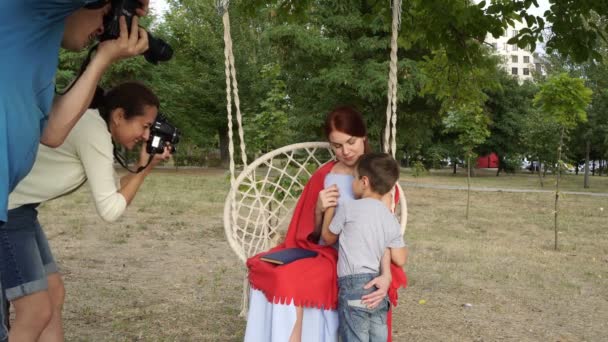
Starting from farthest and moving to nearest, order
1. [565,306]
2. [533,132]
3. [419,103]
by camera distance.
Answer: [533,132] < [419,103] < [565,306]

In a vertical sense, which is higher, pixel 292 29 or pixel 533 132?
pixel 292 29

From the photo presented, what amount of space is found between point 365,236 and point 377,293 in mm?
243

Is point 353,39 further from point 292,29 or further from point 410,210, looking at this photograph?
point 410,210

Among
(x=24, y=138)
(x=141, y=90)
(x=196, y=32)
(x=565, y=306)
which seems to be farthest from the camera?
(x=196, y=32)

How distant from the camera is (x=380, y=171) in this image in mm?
2609

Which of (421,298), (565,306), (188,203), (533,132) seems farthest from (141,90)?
(533,132)

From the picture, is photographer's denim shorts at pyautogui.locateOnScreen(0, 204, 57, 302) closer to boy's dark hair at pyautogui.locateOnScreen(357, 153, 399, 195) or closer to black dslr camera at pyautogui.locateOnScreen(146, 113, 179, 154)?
black dslr camera at pyautogui.locateOnScreen(146, 113, 179, 154)

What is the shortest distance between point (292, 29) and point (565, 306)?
13922 mm

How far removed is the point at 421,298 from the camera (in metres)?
4.75

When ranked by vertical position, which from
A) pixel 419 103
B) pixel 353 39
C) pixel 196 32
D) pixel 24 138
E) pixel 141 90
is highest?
pixel 196 32

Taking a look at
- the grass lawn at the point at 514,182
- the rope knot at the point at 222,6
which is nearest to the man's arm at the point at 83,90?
the rope knot at the point at 222,6

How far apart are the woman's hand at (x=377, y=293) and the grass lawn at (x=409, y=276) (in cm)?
135

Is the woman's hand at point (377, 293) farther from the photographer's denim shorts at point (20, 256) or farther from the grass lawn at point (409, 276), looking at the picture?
the grass lawn at point (409, 276)

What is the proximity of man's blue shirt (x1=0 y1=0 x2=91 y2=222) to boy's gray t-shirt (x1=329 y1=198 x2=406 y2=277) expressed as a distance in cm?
155
